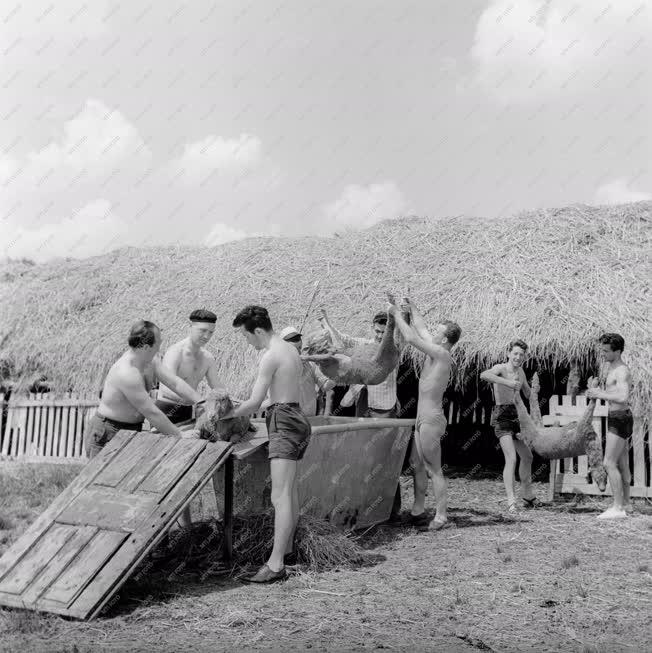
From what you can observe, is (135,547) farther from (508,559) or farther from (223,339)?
(223,339)

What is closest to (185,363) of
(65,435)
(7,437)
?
(65,435)

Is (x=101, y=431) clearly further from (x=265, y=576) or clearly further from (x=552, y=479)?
(x=552, y=479)

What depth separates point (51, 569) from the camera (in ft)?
15.2

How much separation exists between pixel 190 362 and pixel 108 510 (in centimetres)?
196

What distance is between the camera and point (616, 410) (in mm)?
7637

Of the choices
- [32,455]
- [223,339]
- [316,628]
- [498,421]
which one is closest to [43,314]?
[32,455]

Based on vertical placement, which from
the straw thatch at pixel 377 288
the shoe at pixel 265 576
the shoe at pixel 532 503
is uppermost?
the straw thatch at pixel 377 288

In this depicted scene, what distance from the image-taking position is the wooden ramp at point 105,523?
176 inches

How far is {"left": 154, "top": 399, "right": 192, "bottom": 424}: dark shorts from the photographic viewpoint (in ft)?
21.3

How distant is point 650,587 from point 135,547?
3.55m

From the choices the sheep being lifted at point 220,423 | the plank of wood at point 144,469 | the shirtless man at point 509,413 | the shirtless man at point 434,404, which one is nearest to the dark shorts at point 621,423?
the shirtless man at point 509,413

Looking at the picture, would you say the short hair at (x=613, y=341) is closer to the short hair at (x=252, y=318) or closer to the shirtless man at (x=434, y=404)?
the shirtless man at (x=434, y=404)

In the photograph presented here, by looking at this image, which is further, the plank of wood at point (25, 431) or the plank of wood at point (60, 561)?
the plank of wood at point (25, 431)

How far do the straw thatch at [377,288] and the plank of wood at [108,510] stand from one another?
20.4 feet
